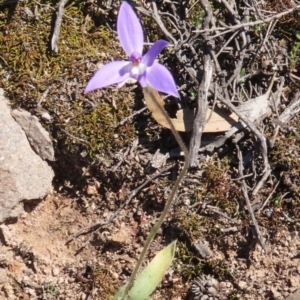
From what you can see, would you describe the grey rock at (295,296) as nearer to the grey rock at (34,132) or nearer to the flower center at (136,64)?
the grey rock at (34,132)

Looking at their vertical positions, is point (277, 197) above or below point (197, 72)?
below

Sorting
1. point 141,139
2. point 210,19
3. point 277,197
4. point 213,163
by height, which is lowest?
point 277,197

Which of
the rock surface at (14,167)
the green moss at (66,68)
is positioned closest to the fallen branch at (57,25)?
the green moss at (66,68)

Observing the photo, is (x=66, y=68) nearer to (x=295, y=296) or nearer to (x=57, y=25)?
(x=57, y=25)

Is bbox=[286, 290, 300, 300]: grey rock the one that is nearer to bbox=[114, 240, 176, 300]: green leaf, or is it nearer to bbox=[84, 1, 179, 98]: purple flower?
bbox=[114, 240, 176, 300]: green leaf

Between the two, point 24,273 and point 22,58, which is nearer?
point 22,58

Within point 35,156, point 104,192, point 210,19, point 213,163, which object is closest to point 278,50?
point 210,19

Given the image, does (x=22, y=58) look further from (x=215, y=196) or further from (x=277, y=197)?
(x=277, y=197)

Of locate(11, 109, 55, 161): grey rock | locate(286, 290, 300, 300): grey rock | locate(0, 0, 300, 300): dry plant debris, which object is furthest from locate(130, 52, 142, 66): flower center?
locate(286, 290, 300, 300): grey rock

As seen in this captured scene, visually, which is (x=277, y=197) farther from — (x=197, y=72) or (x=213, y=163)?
(x=197, y=72)
